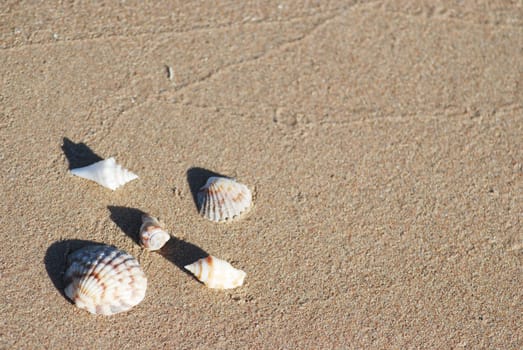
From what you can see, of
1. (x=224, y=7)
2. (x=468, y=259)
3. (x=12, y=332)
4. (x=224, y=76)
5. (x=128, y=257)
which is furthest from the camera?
(x=224, y=7)

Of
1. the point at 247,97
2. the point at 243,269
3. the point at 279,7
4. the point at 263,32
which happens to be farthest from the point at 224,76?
the point at 243,269

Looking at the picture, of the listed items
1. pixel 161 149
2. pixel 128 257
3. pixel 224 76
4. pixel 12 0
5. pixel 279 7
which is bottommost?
pixel 128 257

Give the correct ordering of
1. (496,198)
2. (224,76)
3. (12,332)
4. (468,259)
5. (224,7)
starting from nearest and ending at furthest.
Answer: (12,332), (468,259), (496,198), (224,76), (224,7)

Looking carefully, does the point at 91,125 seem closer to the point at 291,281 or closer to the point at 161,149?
the point at 161,149

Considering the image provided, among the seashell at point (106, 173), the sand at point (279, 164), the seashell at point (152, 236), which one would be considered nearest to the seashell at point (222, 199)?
the sand at point (279, 164)

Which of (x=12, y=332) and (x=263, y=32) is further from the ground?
(x=263, y=32)

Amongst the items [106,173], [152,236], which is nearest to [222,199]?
[152,236]
